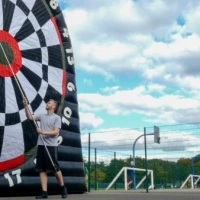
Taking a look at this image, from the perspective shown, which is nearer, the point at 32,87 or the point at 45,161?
the point at 45,161

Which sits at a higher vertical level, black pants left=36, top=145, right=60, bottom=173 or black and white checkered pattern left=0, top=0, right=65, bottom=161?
black and white checkered pattern left=0, top=0, right=65, bottom=161

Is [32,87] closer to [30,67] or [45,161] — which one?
[30,67]

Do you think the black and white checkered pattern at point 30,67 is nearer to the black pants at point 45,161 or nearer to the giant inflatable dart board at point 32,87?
the giant inflatable dart board at point 32,87

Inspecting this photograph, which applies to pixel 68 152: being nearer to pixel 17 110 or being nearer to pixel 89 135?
pixel 17 110

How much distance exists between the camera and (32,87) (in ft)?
17.7

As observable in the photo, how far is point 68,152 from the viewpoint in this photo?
19.2 feet

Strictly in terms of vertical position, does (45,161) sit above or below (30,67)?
below

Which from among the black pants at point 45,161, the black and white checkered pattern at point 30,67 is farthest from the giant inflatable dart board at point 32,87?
the black pants at point 45,161

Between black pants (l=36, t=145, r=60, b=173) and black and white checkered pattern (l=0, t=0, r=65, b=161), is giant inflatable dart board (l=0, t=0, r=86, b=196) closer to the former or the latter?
black and white checkered pattern (l=0, t=0, r=65, b=161)

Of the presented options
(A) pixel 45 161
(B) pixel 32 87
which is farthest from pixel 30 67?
(A) pixel 45 161

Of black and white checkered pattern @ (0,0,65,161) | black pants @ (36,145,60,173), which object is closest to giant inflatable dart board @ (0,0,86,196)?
black and white checkered pattern @ (0,0,65,161)

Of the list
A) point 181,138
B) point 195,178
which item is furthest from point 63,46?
point 195,178

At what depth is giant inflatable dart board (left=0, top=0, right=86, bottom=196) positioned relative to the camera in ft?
16.0

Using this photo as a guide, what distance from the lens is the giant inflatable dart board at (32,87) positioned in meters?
4.89
